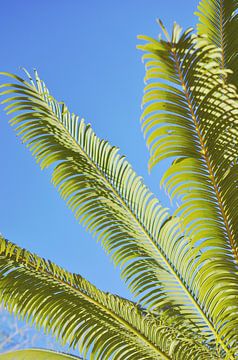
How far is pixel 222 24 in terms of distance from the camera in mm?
4824

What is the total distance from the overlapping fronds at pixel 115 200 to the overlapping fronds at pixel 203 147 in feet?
2.57

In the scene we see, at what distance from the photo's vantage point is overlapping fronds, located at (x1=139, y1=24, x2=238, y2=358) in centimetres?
353

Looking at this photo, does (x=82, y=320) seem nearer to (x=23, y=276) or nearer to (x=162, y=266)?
(x=23, y=276)

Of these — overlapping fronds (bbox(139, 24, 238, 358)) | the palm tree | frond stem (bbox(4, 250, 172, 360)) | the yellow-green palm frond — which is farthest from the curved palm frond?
the yellow-green palm frond

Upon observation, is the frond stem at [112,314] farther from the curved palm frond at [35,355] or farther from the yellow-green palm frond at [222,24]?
the yellow-green palm frond at [222,24]

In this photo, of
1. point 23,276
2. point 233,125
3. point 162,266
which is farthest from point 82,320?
point 233,125

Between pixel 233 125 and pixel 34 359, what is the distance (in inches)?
121

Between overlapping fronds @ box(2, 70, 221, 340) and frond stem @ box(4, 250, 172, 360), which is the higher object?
overlapping fronds @ box(2, 70, 221, 340)

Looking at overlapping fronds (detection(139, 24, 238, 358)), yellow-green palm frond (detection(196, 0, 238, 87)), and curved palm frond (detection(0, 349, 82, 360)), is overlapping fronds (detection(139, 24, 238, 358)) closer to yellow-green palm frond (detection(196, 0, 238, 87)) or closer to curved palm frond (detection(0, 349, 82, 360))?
yellow-green palm frond (detection(196, 0, 238, 87))

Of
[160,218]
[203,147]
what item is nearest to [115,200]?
[160,218]

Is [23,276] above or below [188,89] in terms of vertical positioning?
below

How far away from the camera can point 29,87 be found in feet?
18.3

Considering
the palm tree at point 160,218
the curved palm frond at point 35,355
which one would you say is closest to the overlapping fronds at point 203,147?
the palm tree at point 160,218

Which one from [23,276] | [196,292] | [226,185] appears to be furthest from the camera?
[196,292]
